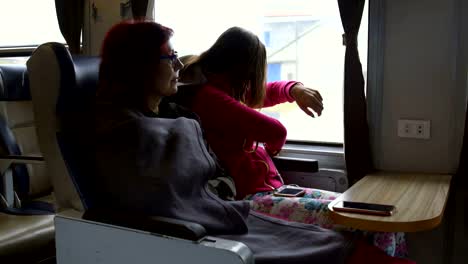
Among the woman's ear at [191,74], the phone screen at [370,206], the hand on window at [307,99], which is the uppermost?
the woman's ear at [191,74]

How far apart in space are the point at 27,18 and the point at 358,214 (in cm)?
259

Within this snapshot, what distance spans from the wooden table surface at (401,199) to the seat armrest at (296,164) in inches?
8.3

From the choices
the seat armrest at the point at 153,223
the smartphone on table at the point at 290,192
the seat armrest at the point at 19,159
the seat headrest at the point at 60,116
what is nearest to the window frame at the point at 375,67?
the smartphone on table at the point at 290,192

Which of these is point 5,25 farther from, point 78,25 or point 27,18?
point 78,25

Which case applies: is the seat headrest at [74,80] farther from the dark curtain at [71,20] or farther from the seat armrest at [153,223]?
the dark curtain at [71,20]

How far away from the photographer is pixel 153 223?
1.24 m

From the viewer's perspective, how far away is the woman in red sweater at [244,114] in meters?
1.67

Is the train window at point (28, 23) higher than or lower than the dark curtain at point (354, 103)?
higher

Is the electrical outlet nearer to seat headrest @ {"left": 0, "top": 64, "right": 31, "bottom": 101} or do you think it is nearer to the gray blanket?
the gray blanket

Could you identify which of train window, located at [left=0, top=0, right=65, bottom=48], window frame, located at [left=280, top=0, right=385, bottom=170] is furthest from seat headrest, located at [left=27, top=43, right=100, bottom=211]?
train window, located at [left=0, top=0, right=65, bottom=48]

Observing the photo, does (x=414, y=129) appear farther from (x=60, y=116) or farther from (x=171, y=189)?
(x=60, y=116)

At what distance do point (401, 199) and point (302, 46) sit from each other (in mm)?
1027

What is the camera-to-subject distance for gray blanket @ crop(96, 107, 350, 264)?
4.34 feet

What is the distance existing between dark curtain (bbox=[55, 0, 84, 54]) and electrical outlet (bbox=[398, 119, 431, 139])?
1.74m
